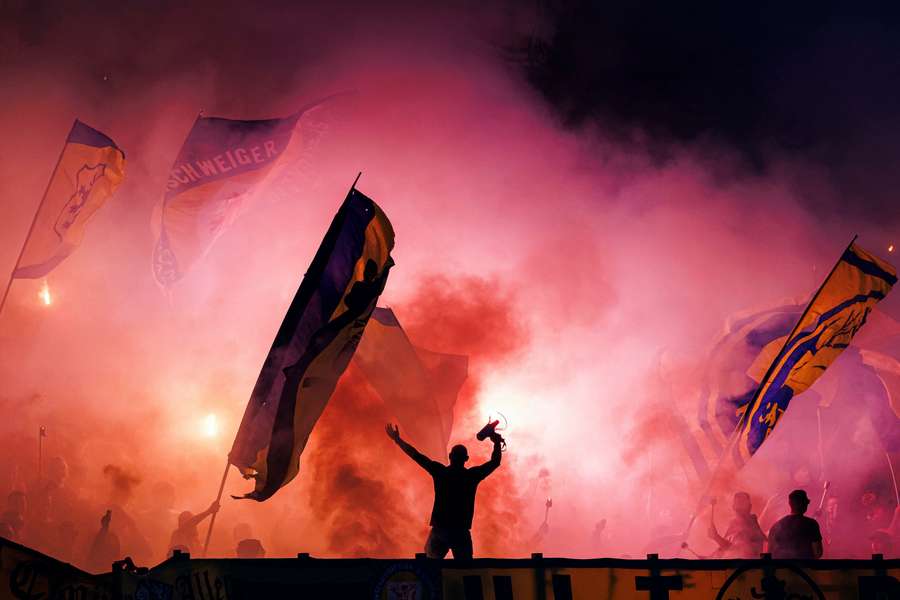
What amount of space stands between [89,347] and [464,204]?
24.2ft

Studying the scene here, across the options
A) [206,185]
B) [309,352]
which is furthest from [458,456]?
[206,185]

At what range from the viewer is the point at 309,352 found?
27.1 ft

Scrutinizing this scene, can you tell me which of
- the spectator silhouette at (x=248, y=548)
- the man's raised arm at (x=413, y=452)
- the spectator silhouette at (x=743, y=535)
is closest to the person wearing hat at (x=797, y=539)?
the spectator silhouette at (x=743, y=535)

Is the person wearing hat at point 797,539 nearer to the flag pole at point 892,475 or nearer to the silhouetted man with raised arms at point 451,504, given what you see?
the silhouetted man with raised arms at point 451,504

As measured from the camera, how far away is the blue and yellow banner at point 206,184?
53.0 feet

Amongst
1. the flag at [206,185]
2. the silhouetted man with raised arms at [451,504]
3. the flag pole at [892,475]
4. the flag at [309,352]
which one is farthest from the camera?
the flag pole at [892,475]

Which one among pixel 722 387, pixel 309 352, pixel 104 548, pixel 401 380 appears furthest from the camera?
pixel 722 387

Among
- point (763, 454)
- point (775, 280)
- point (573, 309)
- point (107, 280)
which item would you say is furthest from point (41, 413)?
point (775, 280)

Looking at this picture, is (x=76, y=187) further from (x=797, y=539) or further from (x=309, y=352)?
(x=797, y=539)

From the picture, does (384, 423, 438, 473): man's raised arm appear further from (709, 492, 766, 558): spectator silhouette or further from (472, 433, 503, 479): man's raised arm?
(709, 492, 766, 558): spectator silhouette

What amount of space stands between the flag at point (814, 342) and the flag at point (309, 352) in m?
4.05

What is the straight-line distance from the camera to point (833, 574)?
19.6 ft

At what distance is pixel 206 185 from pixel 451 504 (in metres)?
10.0

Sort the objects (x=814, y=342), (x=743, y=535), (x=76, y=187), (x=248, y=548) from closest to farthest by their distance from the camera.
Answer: (x=743, y=535), (x=814, y=342), (x=248, y=548), (x=76, y=187)
